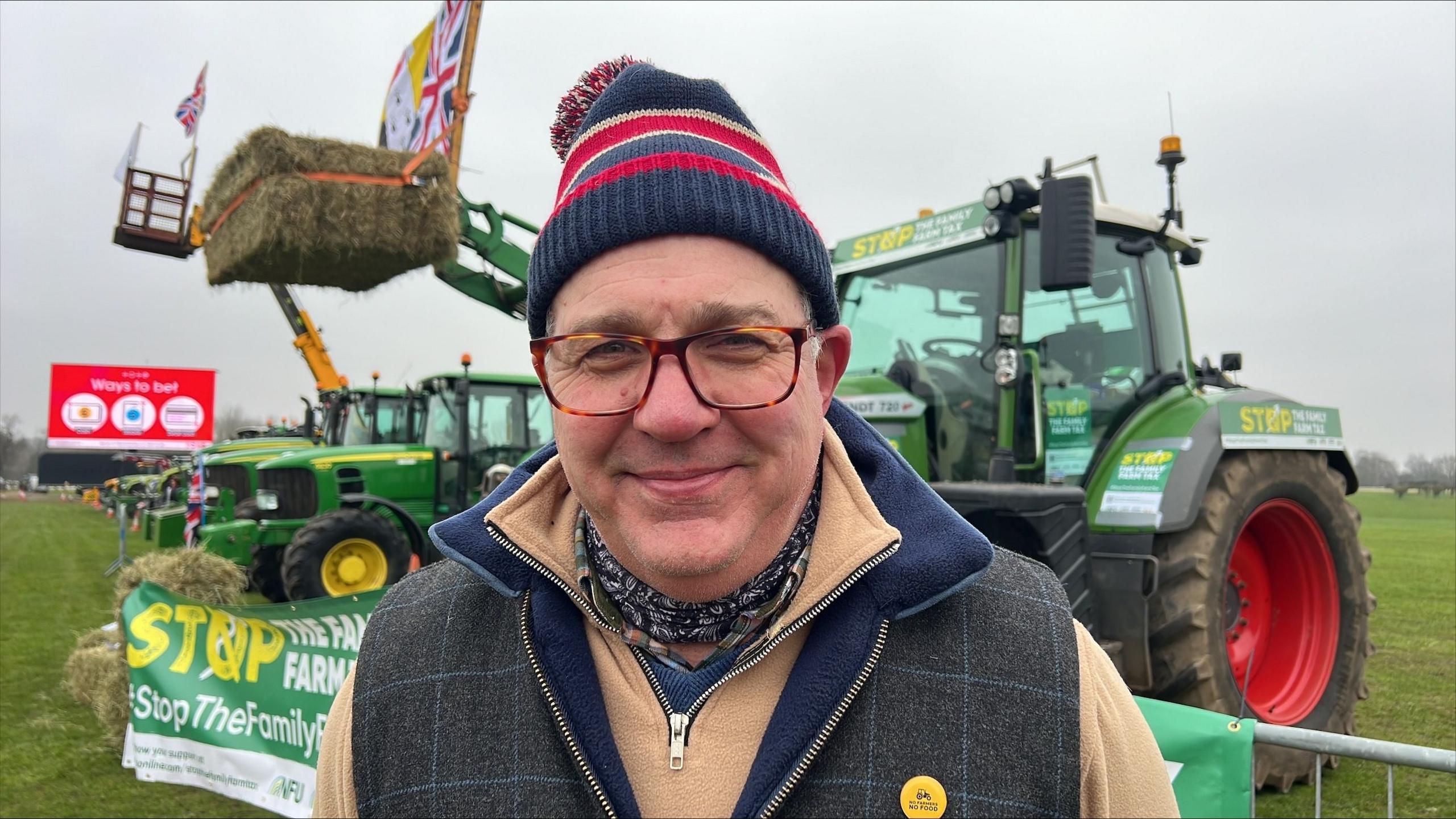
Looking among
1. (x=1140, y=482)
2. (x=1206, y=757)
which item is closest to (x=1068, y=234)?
(x=1140, y=482)

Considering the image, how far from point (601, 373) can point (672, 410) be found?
125mm

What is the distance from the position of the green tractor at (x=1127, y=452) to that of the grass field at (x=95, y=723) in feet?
1.31

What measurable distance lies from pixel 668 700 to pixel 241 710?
3646mm

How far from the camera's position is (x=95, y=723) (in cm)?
524

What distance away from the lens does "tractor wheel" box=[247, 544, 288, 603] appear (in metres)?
9.48

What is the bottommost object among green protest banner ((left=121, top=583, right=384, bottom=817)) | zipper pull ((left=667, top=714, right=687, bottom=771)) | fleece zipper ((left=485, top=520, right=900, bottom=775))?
green protest banner ((left=121, top=583, right=384, bottom=817))

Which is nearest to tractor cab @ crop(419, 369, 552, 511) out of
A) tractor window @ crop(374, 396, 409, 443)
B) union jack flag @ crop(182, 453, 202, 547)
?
tractor window @ crop(374, 396, 409, 443)

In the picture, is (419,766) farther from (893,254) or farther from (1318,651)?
(1318,651)

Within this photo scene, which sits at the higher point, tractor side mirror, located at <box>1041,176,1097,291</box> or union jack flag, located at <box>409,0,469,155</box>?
union jack flag, located at <box>409,0,469,155</box>

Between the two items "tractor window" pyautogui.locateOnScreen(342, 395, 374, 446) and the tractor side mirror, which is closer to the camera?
the tractor side mirror

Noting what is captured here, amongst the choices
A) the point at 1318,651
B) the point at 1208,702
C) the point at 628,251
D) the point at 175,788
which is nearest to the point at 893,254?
the point at 1208,702

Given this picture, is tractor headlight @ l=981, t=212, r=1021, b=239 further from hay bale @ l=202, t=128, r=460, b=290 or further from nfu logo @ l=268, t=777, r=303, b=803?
hay bale @ l=202, t=128, r=460, b=290

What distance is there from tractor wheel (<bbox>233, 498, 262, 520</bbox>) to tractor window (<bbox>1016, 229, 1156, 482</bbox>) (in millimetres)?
8330

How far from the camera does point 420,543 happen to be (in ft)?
30.7
